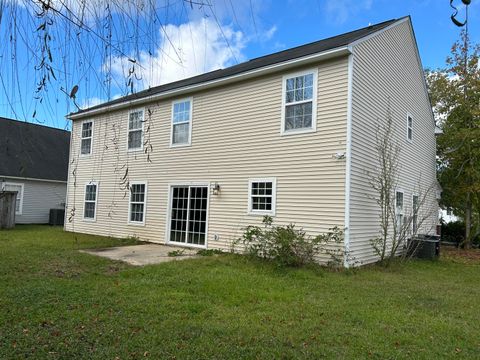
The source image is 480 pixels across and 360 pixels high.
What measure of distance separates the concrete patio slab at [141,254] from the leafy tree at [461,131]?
40.6ft

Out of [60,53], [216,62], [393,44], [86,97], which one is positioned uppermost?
[393,44]

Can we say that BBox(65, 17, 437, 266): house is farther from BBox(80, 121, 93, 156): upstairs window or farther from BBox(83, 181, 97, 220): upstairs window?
BBox(80, 121, 93, 156): upstairs window

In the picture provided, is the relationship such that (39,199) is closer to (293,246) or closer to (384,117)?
(293,246)

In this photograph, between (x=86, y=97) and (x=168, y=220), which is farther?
(x=168, y=220)

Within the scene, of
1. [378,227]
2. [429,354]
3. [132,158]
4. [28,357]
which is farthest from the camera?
[132,158]

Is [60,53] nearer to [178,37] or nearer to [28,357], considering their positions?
[178,37]

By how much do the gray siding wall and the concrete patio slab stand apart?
11.3m

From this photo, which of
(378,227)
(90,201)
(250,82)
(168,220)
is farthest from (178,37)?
(90,201)

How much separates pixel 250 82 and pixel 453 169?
11580mm

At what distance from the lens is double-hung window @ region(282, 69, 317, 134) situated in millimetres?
9219

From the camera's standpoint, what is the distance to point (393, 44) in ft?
37.6

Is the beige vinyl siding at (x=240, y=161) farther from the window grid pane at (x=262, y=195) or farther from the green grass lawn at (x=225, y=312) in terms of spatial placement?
the green grass lawn at (x=225, y=312)

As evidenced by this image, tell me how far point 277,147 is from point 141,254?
4.53 meters

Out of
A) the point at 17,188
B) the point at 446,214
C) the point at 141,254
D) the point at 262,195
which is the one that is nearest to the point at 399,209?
the point at 262,195
